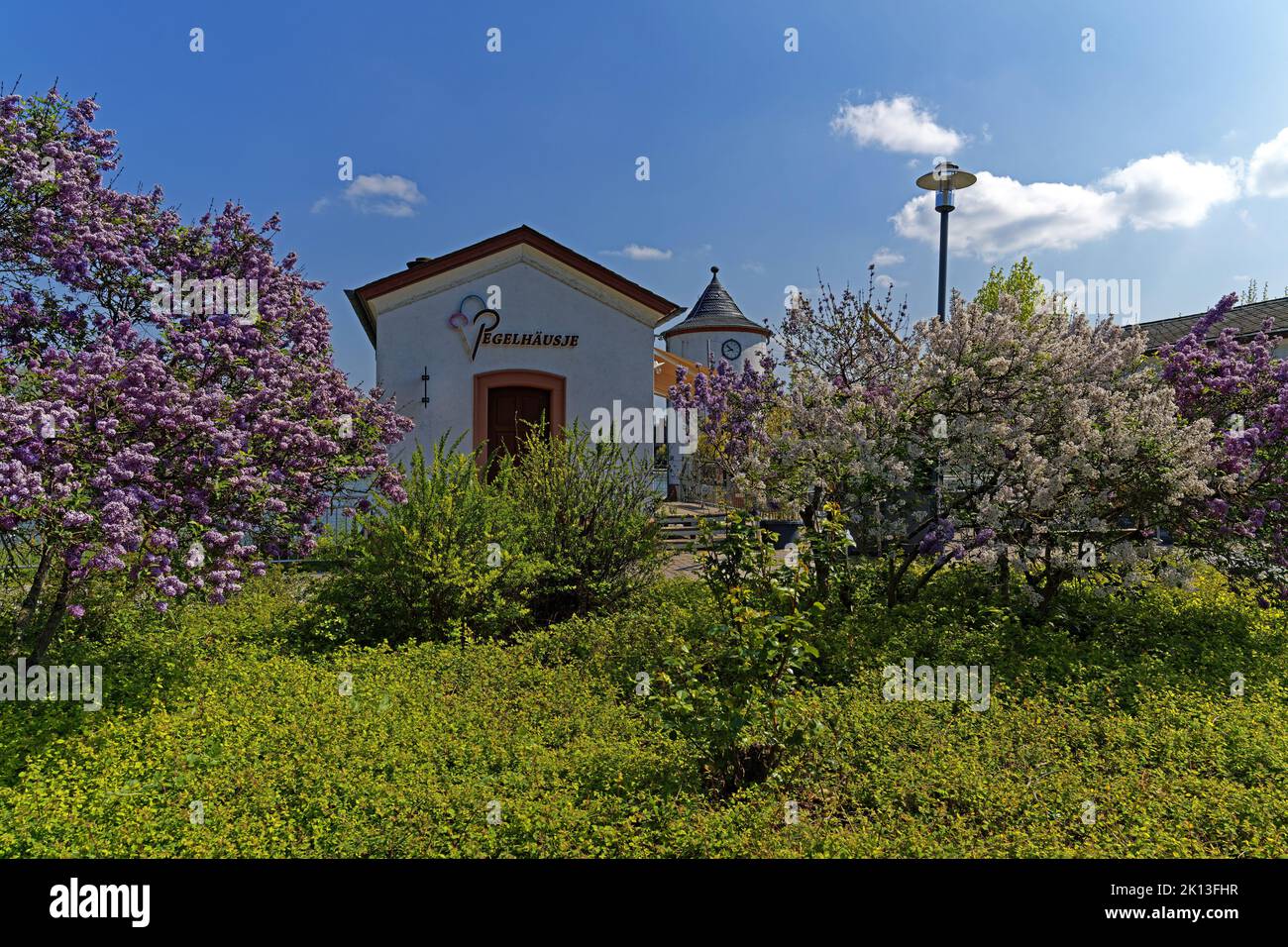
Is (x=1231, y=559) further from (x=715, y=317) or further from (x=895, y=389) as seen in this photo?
(x=715, y=317)

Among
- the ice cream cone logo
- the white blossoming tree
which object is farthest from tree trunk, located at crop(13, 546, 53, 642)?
the ice cream cone logo

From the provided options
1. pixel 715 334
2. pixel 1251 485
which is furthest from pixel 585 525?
pixel 715 334

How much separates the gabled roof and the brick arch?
2302 millimetres

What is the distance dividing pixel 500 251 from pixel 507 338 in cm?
184

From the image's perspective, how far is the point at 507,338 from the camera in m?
15.7

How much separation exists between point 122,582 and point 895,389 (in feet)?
25.3

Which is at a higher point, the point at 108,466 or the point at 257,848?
the point at 108,466

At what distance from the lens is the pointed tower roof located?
35125 millimetres

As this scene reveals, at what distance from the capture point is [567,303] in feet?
52.4

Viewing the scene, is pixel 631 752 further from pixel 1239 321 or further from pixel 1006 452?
pixel 1239 321

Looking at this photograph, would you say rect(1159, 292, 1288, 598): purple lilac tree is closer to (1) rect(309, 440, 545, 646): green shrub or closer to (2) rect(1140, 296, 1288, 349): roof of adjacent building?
(1) rect(309, 440, 545, 646): green shrub

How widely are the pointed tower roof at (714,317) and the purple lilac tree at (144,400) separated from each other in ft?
90.9

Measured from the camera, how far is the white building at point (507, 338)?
15.2 m

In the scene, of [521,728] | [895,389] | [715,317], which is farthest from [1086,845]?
[715,317]
